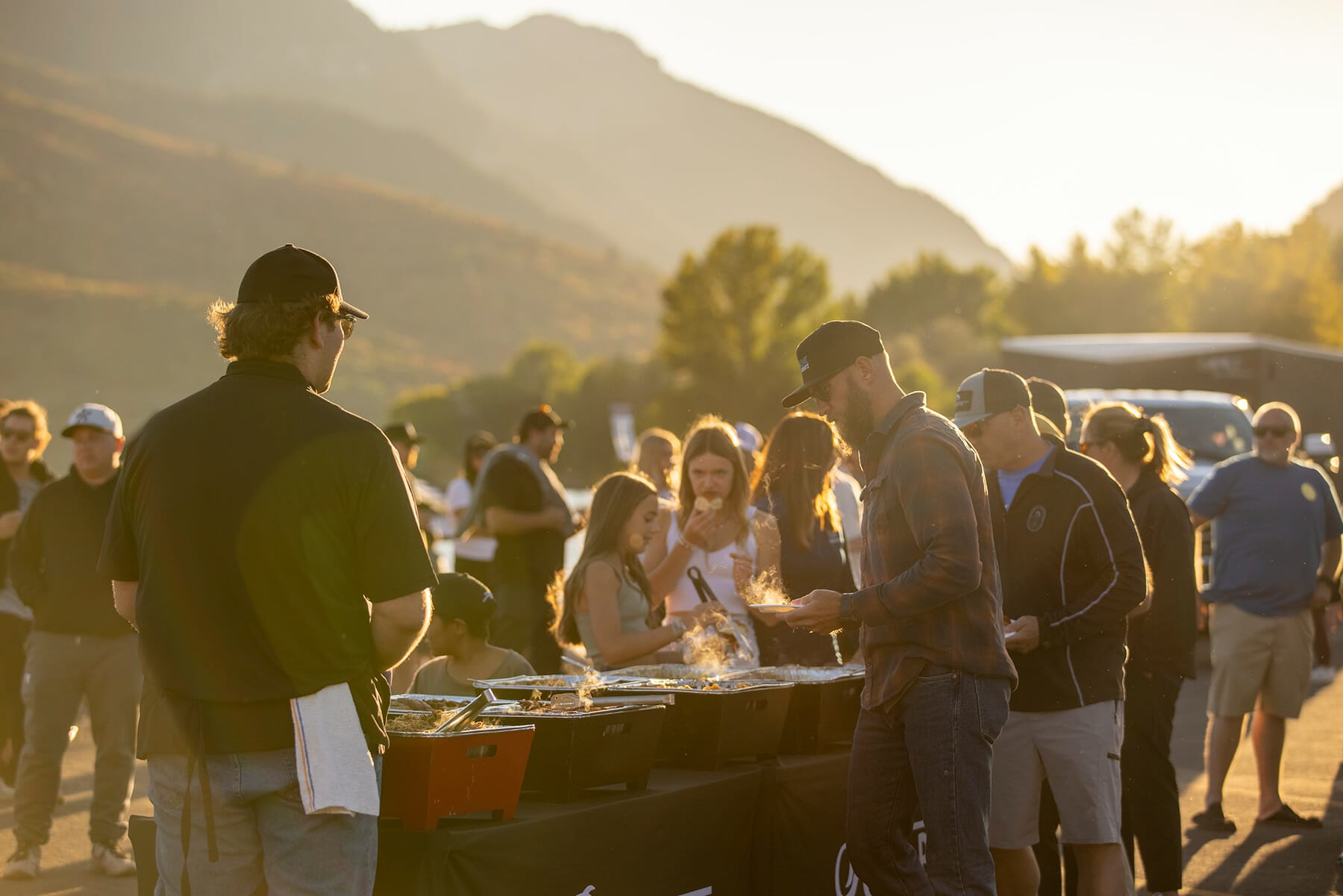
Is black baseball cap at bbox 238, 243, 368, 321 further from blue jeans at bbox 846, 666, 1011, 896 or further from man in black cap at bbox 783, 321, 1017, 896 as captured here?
blue jeans at bbox 846, 666, 1011, 896

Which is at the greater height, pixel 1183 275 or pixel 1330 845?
pixel 1183 275

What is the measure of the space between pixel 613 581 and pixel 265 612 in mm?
2687

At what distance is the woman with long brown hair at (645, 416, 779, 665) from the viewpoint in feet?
19.0

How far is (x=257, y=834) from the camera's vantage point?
9.95 feet

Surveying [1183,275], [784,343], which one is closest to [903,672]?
[1183,275]

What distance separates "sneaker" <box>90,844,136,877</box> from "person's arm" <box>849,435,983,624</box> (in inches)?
176

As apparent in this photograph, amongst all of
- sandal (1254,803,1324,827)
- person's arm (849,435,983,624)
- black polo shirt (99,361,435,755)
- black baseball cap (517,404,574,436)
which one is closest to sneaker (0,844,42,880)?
black polo shirt (99,361,435,755)

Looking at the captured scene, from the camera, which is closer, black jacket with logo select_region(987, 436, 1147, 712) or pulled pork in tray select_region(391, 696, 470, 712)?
pulled pork in tray select_region(391, 696, 470, 712)

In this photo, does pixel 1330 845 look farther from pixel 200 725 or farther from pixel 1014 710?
pixel 200 725

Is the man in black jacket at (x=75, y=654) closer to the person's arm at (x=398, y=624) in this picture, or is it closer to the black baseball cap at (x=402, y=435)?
the person's arm at (x=398, y=624)

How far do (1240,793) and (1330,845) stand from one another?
1341mm

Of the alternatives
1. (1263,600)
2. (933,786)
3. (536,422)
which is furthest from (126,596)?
(536,422)

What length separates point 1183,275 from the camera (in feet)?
228

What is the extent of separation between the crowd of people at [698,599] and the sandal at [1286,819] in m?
0.02
